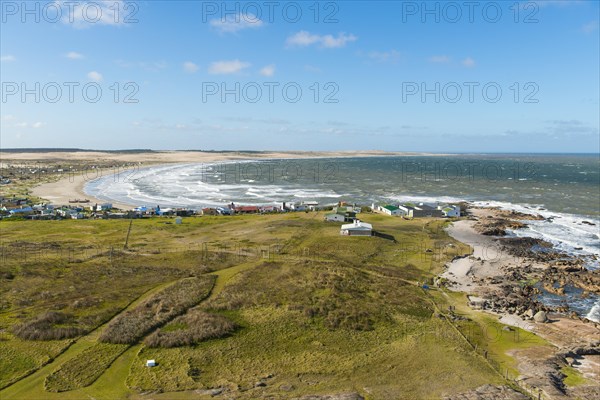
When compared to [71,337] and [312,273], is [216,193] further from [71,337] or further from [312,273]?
[71,337]

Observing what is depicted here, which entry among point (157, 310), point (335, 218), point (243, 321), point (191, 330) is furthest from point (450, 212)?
point (191, 330)

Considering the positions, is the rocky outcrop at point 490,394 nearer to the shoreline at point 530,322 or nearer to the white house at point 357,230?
the shoreline at point 530,322


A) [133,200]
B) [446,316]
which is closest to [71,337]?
[446,316]

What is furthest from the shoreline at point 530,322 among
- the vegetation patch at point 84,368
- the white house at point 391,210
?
the vegetation patch at point 84,368

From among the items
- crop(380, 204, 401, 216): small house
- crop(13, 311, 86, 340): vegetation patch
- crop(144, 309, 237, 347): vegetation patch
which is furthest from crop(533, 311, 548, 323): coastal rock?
crop(380, 204, 401, 216): small house

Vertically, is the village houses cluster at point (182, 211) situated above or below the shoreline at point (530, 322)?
above

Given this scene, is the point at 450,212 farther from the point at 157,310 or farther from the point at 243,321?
the point at 157,310
